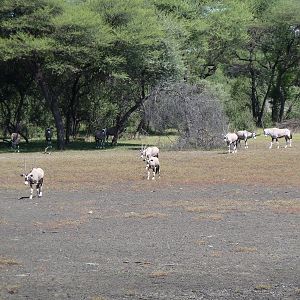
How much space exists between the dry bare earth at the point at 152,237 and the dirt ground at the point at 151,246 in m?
0.02

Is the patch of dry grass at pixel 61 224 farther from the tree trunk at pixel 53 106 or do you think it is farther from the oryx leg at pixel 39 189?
the tree trunk at pixel 53 106

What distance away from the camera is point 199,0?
6031 cm

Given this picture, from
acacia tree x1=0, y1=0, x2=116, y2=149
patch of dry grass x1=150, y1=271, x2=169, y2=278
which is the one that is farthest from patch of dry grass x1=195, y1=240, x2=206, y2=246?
acacia tree x1=0, y1=0, x2=116, y2=149

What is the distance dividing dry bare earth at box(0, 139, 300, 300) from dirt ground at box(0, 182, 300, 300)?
0.06ft

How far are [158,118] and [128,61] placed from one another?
4.38 m

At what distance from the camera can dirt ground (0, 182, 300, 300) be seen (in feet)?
31.5

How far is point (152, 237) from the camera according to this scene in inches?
537

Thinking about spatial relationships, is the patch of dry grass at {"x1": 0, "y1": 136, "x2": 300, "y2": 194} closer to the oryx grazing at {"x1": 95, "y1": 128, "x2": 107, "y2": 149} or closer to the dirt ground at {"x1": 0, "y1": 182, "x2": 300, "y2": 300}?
the dirt ground at {"x1": 0, "y1": 182, "x2": 300, "y2": 300}

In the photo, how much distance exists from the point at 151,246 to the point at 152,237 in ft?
3.11

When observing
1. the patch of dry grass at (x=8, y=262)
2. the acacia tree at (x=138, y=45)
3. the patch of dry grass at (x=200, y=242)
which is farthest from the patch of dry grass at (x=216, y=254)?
the acacia tree at (x=138, y=45)

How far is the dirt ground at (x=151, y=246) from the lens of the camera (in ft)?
31.5

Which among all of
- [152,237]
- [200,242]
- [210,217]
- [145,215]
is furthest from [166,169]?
[200,242]

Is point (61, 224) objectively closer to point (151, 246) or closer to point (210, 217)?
point (151, 246)

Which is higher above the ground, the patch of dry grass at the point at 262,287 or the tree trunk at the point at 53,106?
the tree trunk at the point at 53,106
